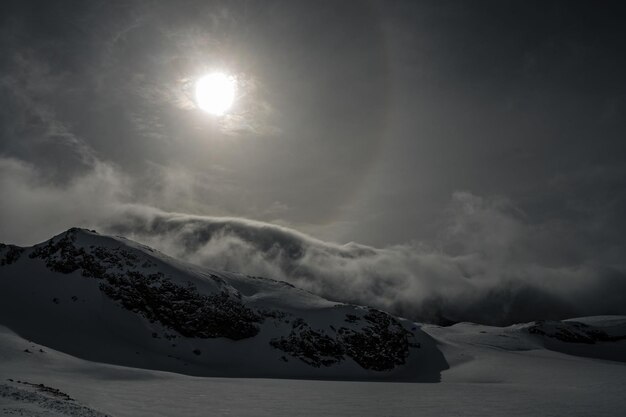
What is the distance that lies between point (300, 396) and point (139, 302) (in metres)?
55.5

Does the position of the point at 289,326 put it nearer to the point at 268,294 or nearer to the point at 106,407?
the point at 268,294

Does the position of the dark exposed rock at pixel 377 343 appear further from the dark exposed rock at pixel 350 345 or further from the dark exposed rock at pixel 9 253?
the dark exposed rock at pixel 9 253

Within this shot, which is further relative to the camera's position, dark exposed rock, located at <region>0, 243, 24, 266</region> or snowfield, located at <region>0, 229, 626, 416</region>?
dark exposed rock, located at <region>0, 243, 24, 266</region>

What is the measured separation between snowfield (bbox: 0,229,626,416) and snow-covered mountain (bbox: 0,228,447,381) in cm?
→ 29

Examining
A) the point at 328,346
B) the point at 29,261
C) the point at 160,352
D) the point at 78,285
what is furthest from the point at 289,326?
the point at 29,261

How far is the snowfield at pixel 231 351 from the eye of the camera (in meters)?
35.7

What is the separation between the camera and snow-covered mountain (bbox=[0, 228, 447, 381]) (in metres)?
70.8

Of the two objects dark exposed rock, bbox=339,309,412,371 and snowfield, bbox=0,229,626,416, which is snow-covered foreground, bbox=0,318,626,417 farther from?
dark exposed rock, bbox=339,309,412,371

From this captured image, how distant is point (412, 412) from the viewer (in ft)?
102

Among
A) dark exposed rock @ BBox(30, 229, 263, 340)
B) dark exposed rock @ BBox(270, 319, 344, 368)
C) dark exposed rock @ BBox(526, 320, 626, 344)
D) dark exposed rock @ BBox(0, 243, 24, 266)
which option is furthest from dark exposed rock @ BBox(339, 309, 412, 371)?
dark exposed rock @ BBox(526, 320, 626, 344)

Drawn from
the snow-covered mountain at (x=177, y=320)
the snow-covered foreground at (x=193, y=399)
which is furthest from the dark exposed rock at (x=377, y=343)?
the snow-covered foreground at (x=193, y=399)

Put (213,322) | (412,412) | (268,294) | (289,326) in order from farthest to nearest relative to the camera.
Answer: (268,294) < (289,326) < (213,322) < (412,412)

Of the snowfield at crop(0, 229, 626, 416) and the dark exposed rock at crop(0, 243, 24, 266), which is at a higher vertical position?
the dark exposed rock at crop(0, 243, 24, 266)

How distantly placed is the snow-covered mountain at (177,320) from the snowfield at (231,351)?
29cm
